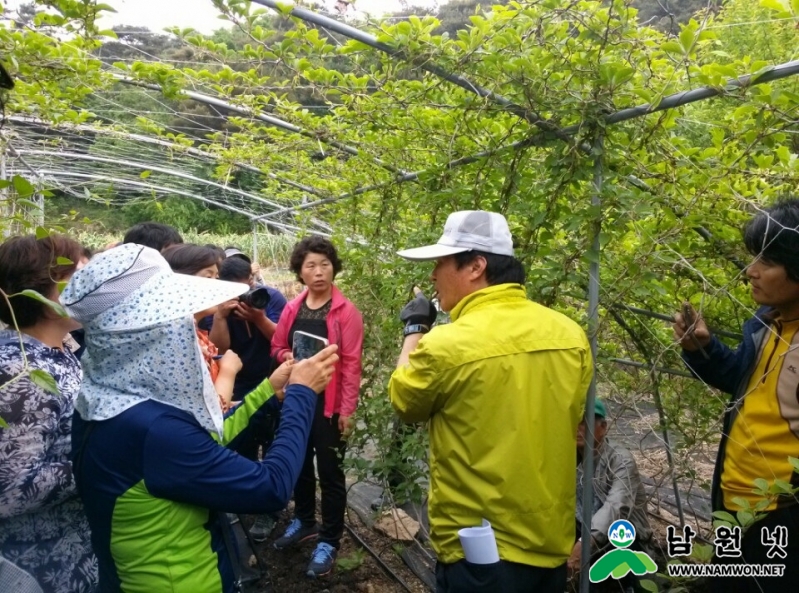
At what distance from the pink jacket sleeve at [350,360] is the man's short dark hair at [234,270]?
22.9 inches

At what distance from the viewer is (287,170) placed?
16.6 feet

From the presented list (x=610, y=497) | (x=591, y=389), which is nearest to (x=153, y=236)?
(x=591, y=389)

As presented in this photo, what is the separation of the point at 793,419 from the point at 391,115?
1819 millimetres

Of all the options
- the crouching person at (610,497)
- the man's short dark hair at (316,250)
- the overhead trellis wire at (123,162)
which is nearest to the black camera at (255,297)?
the man's short dark hair at (316,250)

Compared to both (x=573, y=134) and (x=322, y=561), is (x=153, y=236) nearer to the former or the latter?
(x=322, y=561)

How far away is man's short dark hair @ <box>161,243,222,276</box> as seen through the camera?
2543 mm

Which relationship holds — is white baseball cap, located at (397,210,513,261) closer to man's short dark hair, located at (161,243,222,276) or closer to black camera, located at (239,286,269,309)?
man's short dark hair, located at (161,243,222,276)

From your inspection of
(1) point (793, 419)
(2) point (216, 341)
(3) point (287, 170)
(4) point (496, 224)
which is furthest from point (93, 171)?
(1) point (793, 419)

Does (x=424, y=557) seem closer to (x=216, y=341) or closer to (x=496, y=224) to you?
(x=216, y=341)

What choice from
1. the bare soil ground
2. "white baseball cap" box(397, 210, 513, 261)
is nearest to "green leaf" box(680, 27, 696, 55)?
"white baseball cap" box(397, 210, 513, 261)

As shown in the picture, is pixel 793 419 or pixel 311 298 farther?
pixel 311 298

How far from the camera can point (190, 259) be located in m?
2.55

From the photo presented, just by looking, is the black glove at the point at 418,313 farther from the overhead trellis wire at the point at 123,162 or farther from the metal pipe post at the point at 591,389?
Result: the overhead trellis wire at the point at 123,162

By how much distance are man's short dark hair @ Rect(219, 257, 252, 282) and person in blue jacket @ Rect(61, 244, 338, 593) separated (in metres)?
1.62
